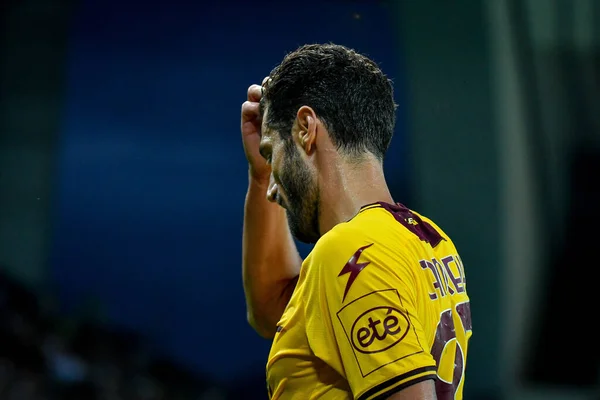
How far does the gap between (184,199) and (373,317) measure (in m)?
2.04

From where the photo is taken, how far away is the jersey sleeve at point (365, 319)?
810 millimetres

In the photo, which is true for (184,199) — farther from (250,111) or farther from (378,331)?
(378,331)

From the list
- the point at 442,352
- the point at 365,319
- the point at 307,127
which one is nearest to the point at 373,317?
the point at 365,319

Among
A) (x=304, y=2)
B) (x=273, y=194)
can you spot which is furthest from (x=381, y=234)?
(x=304, y=2)

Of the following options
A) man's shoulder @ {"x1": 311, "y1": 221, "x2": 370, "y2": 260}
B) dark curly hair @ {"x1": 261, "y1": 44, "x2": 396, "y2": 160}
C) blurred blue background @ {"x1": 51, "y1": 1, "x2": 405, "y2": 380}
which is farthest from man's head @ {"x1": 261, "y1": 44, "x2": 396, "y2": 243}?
blurred blue background @ {"x1": 51, "y1": 1, "x2": 405, "y2": 380}

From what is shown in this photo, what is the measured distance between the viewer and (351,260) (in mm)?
859

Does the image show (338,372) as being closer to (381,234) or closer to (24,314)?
(381,234)

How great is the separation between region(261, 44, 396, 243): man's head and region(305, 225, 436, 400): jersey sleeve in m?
0.16

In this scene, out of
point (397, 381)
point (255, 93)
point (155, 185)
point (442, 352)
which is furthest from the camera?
point (155, 185)

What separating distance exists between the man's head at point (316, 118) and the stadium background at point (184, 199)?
1.39m

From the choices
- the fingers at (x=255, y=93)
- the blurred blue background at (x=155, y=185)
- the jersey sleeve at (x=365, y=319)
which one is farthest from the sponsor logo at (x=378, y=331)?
the blurred blue background at (x=155, y=185)

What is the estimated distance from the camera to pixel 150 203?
279cm

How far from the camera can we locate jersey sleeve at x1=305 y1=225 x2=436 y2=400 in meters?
0.81

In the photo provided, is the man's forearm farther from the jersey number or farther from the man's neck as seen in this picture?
the jersey number
